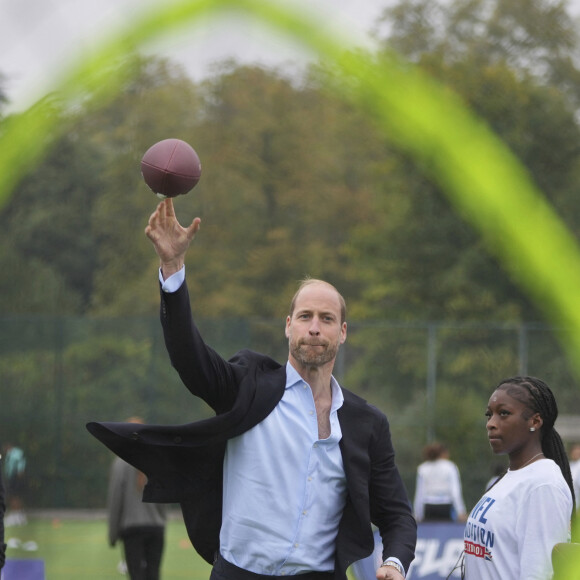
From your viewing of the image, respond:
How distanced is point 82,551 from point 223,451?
12997 millimetres

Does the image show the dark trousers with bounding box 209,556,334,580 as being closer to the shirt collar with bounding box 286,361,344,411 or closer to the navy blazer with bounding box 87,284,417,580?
the navy blazer with bounding box 87,284,417,580

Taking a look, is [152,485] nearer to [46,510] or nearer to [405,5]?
[46,510]

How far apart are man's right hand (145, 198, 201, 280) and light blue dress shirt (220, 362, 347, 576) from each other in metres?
0.61

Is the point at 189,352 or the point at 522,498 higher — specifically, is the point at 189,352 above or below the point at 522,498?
above

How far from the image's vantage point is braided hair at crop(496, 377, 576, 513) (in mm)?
4297

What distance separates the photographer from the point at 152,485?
159 inches

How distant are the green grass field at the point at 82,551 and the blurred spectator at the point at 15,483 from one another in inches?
8.6

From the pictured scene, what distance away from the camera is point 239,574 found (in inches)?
158

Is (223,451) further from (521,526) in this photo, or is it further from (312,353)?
(521,526)

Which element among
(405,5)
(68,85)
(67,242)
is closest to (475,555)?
(68,85)

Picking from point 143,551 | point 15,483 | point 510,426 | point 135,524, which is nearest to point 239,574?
point 510,426

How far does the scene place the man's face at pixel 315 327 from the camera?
13.3 ft

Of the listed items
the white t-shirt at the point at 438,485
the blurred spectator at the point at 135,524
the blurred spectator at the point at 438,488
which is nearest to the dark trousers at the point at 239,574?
the blurred spectator at the point at 135,524

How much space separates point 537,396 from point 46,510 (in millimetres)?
16065
